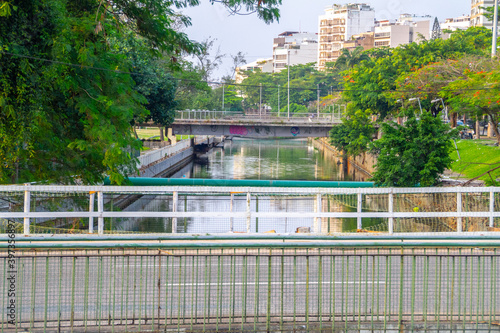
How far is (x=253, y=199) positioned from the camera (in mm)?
18141

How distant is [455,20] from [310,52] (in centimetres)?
4088

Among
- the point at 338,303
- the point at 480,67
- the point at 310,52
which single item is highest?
the point at 310,52

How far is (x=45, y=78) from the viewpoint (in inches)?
612

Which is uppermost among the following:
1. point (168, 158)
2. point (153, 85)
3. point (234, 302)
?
point (153, 85)

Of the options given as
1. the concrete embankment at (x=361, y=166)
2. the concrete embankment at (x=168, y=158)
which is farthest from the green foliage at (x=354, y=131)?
the concrete embankment at (x=168, y=158)

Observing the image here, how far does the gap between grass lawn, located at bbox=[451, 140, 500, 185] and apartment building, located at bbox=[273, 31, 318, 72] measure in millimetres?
118735

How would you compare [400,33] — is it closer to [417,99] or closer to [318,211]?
[417,99]

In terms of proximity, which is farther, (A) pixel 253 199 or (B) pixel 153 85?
(B) pixel 153 85

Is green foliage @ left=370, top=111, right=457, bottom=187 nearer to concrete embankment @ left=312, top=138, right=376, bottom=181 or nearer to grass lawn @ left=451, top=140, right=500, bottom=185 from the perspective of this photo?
grass lawn @ left=451, top=140, right=500, bottom=185

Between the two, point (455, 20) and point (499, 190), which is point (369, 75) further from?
point (455, 20)

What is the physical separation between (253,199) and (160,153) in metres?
32.1

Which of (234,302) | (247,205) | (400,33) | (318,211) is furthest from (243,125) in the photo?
(400,33)

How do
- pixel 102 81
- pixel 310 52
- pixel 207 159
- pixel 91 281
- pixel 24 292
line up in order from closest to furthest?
pixel 24 292, pixel 91 281, pixel 102 81, pixel 207 159, pixel 310 52

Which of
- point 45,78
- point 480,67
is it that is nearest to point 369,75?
point 480,67
